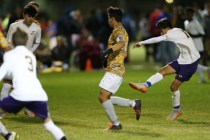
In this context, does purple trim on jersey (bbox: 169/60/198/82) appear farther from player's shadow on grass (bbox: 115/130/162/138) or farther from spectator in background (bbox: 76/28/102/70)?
spectator in background (bbox: 76/28/102/70)

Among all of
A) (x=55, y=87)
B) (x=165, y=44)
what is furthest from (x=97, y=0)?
(x=55, y=87)

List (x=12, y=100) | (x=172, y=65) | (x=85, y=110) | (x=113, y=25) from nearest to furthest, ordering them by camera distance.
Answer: (x=12, y=100)
(x=113, y=25)
(x=172, y=65)
(x=85, y=110)

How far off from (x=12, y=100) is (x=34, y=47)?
469 centimetres

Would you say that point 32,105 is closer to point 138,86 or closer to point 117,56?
point 117,56

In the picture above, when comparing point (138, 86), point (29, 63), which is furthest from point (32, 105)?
point (138, 86)

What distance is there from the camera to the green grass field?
43.7ft

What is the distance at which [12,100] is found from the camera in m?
11.3

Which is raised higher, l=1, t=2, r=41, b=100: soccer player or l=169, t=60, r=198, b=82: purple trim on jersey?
l=1, t=2, r=41, b=100: soccer player

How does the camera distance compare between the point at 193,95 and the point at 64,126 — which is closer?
the point at 64,126

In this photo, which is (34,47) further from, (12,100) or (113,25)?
(12,100)

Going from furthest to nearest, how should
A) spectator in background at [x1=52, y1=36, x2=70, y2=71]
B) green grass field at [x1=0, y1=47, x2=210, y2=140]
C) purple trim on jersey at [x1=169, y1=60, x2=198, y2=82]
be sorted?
spectator in background at [x1=52, y1=36, x2=70, y2=71], purple trim on jersey at [x1=169, y1=60, x2=198, y2=82], green grass field at [x1=0, y1=47, x2=210, y2=140]

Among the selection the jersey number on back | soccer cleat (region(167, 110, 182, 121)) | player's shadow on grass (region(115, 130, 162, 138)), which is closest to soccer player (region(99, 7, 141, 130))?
player's shadow on grass (region(115, 130, 162, 138))

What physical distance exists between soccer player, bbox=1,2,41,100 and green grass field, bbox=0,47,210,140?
76cm

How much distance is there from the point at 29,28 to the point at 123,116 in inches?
111
